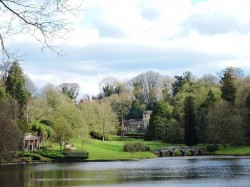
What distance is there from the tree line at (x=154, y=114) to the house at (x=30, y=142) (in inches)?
50.3

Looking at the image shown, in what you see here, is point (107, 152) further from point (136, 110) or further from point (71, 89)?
point (136, 110)

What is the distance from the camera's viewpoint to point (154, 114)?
10650 centimetres

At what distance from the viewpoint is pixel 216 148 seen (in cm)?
9031

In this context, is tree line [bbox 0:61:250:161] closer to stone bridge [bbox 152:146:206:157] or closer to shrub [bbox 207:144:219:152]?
shrub [bbox 207:144:219:152]

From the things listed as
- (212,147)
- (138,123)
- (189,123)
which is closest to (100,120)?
(189,123)

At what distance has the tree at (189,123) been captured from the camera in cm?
9569

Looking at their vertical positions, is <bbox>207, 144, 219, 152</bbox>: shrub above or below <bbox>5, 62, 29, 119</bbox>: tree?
below

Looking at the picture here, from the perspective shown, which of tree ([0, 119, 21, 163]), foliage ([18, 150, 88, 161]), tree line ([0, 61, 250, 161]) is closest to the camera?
tree ([0, 119, 21, 163])

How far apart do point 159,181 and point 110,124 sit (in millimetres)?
66368

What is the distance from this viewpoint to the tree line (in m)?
77.6

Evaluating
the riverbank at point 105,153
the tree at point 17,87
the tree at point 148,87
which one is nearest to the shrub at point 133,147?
the riverbank at point 105,153

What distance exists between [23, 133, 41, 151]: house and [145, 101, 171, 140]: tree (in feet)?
106

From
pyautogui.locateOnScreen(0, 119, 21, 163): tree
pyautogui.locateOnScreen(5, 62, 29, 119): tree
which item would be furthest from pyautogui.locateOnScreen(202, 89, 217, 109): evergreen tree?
pyautogui.locateOnScreen(0, 119, 21, 163): tree

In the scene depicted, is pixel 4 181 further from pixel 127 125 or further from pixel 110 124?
pixel 127 125
